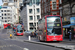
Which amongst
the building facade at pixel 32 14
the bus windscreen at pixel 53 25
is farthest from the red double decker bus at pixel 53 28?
the building facade at pixel 32 14

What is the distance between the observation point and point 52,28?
27312mm

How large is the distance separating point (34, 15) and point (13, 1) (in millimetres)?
91789

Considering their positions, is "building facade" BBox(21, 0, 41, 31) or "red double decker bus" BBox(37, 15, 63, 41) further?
"building facade" BBox(21, 0, 41, 31)

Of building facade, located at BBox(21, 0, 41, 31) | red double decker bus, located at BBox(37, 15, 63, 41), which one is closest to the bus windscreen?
red double decker bus, located at BBox(37, 15, 63, 41)

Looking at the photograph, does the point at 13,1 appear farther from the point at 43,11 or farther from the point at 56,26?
the point at 56,26

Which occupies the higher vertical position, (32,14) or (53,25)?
(32,14)

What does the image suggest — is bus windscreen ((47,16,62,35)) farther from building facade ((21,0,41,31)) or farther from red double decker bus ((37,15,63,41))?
building facade ((21,0,41,31))

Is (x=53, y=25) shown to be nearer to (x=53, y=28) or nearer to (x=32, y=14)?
(x=53, y=28)

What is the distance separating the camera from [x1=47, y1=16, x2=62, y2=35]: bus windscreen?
88.9 feet

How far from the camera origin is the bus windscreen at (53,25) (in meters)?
27.1

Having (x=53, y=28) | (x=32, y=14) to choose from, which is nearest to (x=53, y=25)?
(x=53, y=28)

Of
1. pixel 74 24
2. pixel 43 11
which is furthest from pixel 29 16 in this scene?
pixel 74 24

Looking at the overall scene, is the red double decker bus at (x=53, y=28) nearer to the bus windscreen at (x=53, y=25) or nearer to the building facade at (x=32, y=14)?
the bus windscreen at (x=53, y=25)

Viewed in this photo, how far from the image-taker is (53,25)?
89.3 feet
